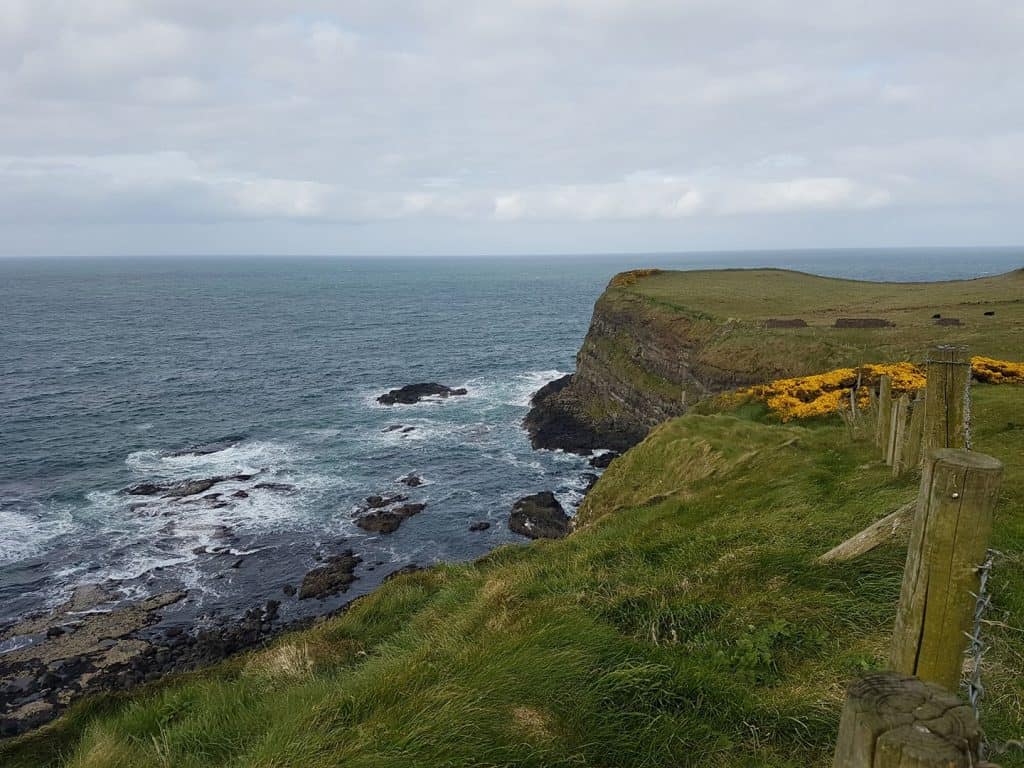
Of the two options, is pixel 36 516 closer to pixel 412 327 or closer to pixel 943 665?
pixel 943 665

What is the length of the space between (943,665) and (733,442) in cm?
1852

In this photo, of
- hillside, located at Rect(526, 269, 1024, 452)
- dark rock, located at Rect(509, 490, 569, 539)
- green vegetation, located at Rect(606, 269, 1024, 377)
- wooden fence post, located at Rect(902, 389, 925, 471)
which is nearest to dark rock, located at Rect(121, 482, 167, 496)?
dark rock, located at Rect(509, 490, 569, 539)

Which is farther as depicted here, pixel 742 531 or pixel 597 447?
pixel 597 447

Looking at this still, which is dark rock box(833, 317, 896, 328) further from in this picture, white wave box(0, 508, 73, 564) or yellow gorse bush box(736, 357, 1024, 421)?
white wave box(0, 508, 73, 564)

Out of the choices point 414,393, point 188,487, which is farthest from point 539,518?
point 414,393

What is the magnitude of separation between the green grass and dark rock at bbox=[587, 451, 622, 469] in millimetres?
35422

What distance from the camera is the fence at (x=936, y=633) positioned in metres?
2.78

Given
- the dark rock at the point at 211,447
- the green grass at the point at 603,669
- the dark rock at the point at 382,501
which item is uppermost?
the green grass at the point at 603,669

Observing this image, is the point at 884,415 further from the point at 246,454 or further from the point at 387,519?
the point at 246,454

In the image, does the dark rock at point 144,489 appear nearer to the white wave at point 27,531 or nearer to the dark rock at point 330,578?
the white wave at point 27,531

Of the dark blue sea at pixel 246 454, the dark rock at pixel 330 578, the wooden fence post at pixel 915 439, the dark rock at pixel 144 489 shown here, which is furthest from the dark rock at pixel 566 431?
the wooden fence post at pixel 915 439

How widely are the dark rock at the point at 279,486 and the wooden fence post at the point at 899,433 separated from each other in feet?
126

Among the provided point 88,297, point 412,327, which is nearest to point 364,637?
point 412,327

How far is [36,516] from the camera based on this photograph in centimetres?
3934
